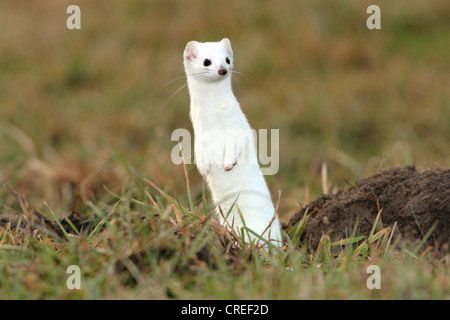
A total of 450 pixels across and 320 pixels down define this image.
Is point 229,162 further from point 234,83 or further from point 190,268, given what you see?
point 234,83

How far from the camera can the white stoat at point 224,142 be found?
13.5 feet

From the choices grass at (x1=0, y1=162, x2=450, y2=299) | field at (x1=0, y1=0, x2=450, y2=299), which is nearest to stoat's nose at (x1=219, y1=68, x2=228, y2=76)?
field at (x1=0, y1=0, x2=450, y2=299)

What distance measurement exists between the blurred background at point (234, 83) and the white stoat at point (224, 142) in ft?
9.94

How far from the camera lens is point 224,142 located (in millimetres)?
4102

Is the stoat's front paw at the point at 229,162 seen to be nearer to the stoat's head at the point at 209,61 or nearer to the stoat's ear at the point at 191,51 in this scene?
the stoat's head at the point at 209,61

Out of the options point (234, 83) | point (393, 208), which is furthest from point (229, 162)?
point (234, 83)

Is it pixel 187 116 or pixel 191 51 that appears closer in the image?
pixel 191 51

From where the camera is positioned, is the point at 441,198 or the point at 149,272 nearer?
the point at 149,272

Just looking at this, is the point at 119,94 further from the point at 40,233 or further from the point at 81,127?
the point at 40,233

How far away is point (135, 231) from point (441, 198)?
1814 mm

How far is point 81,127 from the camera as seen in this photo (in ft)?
30.0

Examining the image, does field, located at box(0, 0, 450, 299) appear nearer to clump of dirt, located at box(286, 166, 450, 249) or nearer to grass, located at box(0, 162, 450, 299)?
grass, located at box(0, 162, 450, 299)

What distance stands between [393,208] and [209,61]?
1450 millimetres

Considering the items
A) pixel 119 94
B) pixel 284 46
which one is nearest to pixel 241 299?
pixel 119 94
